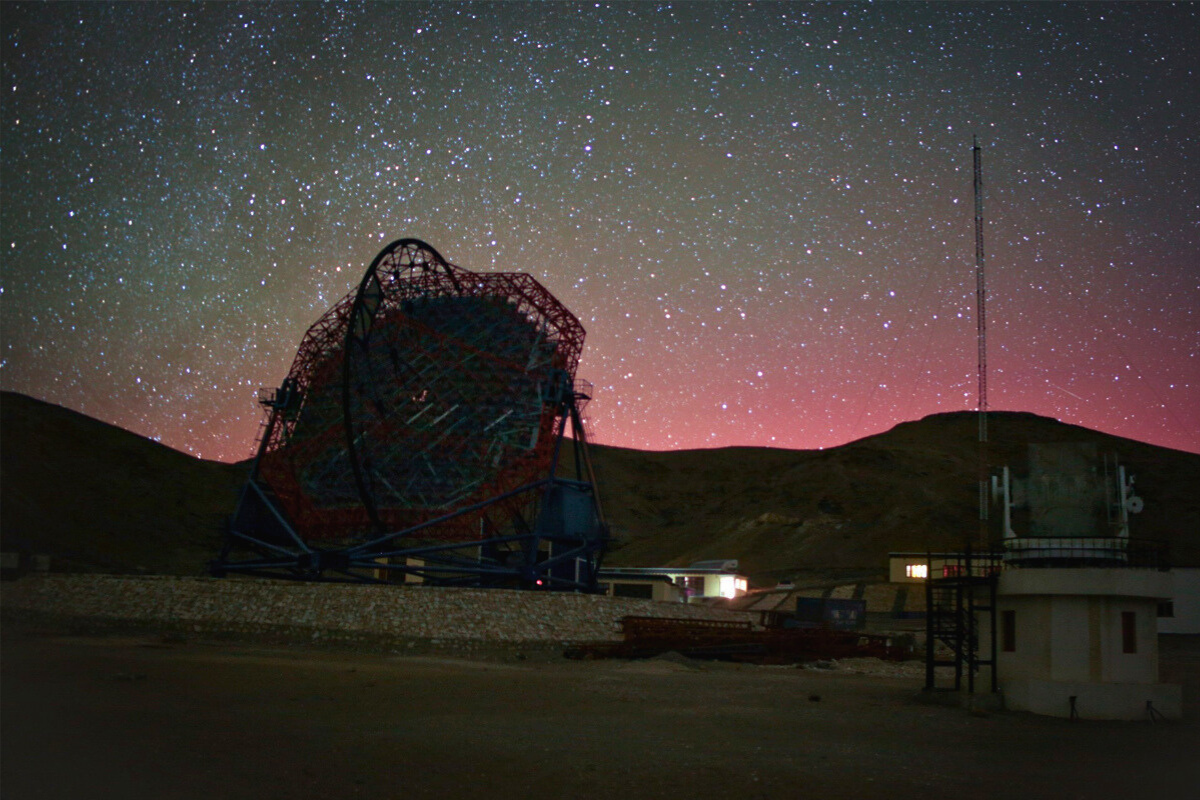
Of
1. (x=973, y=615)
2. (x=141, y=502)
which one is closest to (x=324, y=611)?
(x=973, y=615)

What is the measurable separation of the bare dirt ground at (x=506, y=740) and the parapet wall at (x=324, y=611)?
784cm

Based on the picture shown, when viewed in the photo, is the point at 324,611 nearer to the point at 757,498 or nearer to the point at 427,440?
the point at 427,440

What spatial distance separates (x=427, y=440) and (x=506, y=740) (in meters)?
23.9

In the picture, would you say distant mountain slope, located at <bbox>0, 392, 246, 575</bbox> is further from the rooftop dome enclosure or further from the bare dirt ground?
the bare dirt ground

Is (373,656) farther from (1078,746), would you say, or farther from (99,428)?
(99,428)

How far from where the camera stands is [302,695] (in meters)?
19.3

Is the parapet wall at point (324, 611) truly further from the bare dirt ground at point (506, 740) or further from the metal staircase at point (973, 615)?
the metal staircase at point (973, 615)

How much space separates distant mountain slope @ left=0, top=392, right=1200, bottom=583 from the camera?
7156 centimetres

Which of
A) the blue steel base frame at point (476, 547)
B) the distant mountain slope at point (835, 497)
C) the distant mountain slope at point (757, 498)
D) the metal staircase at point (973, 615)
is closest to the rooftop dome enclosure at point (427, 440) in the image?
the blue steel base frame at point (476, 547)

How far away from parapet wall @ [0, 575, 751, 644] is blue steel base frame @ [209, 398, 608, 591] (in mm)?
2419

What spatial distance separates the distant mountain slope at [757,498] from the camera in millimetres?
71562

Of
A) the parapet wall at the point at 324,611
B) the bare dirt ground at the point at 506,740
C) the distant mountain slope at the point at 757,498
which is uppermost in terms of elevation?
the distant mountain slope at the point at 757,498

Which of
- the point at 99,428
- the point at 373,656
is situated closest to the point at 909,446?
the point at 99,428

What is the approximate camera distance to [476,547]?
3925cm
